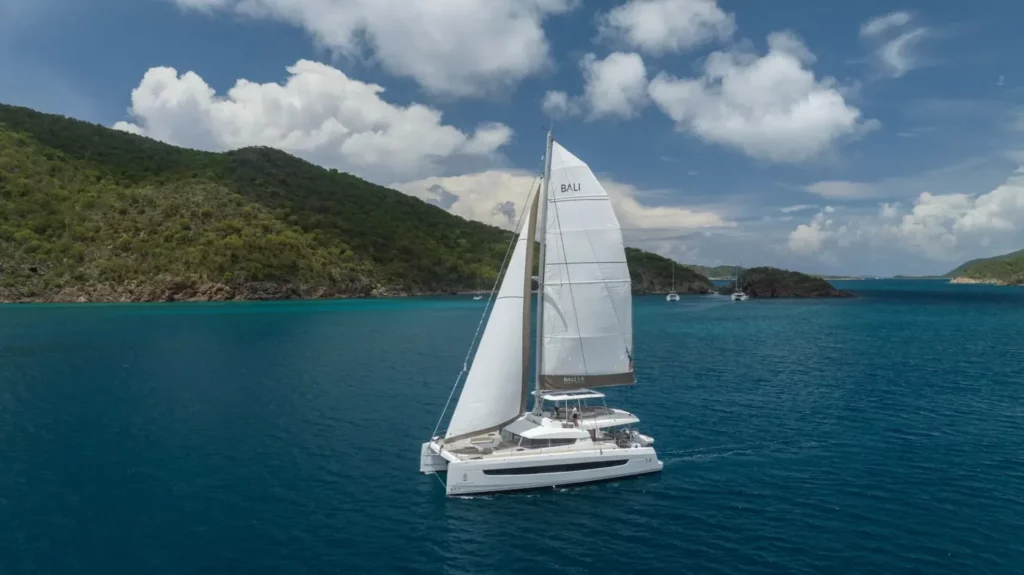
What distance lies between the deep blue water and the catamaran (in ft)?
5.53

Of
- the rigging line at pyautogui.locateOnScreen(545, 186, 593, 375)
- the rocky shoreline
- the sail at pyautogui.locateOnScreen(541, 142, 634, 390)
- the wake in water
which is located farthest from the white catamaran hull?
the rocky shoreline

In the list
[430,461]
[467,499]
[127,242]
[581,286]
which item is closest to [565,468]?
[467,499]

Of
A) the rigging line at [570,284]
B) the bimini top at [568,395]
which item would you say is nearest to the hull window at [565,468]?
the bimini top at [568,395]

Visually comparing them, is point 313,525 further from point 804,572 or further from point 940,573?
point 940,573

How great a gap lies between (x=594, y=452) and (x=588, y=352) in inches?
200

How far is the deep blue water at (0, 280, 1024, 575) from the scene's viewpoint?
21797 mm

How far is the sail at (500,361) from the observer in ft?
94.2

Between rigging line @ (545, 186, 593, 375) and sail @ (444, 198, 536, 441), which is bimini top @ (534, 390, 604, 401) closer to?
rigging line @ (545, 186, 593, 375)

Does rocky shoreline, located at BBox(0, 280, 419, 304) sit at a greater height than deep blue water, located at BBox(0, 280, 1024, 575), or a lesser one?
greater

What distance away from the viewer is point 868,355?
69.0 m

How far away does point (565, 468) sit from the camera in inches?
1093

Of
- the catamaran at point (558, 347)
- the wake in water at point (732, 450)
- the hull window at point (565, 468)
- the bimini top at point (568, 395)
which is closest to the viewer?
the hull window at point (565, 468)

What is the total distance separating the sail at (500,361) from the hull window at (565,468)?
2658mm

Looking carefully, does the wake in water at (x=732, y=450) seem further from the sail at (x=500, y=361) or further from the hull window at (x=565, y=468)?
the sail at (x=500, y=361)
